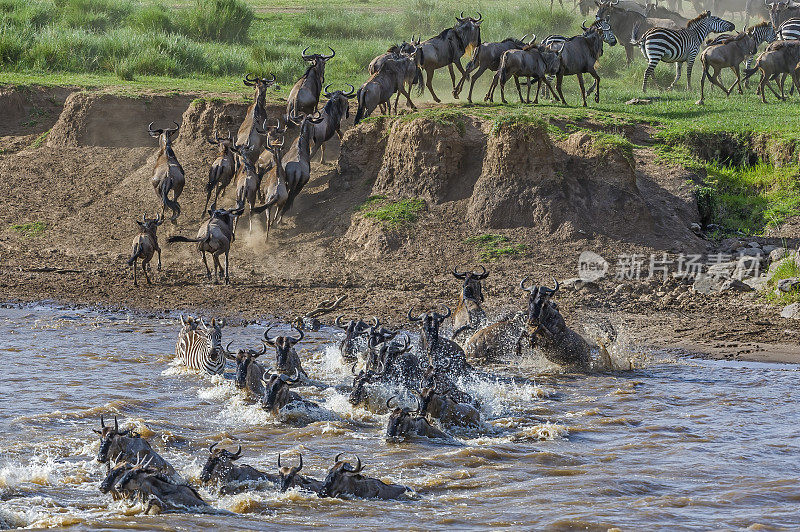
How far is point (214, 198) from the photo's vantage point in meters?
18.5

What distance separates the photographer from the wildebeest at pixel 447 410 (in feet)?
31.1

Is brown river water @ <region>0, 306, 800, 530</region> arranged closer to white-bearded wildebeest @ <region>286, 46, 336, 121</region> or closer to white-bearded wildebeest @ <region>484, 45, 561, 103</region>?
white-bearded wildebeest @ <region>286, 46, 336, 121</region>

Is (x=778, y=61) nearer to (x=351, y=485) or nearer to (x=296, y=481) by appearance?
(x=351, y=485)

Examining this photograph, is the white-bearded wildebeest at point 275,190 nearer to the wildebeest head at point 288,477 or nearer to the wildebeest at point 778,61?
the wildebeest head at point 288,477

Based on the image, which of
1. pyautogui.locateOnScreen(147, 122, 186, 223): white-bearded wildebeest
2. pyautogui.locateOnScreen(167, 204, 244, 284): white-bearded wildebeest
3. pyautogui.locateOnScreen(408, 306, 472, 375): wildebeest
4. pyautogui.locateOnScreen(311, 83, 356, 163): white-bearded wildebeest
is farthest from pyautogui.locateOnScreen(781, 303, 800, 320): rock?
pyautogui.locateOnScreen(147, 122, 186, 223): white-bearded wildebeest

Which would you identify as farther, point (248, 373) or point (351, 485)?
point (248, 373)

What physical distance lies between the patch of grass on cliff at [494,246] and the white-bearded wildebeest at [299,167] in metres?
3.22

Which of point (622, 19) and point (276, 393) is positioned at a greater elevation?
point (622, 19)

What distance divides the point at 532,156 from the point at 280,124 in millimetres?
4859

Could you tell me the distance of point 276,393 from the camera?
378 inches

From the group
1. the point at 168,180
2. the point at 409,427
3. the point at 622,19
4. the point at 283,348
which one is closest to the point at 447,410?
the point at 409,427

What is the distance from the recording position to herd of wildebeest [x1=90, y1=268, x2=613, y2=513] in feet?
25.3

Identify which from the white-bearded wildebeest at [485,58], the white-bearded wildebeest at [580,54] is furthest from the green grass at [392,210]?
the white-bearded wildebeest at [580,54]

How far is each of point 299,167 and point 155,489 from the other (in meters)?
10.2
